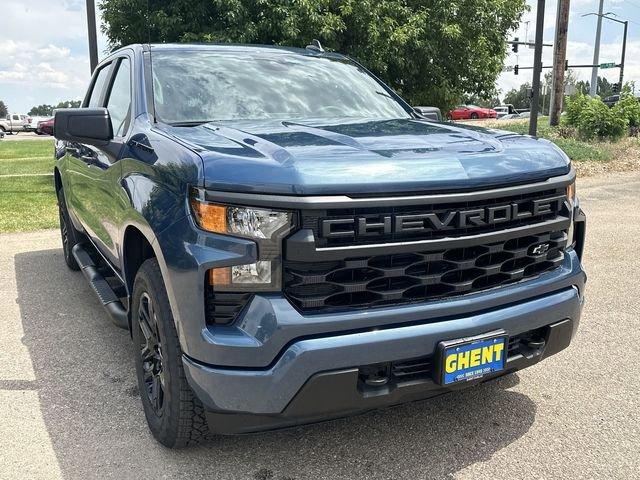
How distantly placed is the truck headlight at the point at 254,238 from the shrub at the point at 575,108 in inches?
684

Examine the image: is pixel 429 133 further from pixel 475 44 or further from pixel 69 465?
pixel 475 44

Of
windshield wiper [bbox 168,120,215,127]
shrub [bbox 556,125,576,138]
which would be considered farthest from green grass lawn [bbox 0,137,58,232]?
shrub [bbox 556,125,576,138]

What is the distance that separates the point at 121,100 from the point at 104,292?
118cm

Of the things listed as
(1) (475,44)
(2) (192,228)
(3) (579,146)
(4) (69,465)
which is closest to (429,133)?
(2) (192,228)

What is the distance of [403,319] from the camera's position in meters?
2.35

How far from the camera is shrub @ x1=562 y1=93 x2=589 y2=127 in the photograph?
1772cm

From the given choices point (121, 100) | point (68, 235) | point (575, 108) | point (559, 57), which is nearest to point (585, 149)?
point (575, 108)

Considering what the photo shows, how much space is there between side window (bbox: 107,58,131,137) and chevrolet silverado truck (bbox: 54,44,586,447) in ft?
1.44

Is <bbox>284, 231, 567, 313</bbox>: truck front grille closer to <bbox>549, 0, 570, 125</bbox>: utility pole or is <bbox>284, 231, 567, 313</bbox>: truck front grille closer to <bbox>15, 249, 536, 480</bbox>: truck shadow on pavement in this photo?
<bbox>15, 249, 536, 480</bbox>: truck shadow on pavement

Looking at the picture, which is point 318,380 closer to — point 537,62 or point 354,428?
point 354,428

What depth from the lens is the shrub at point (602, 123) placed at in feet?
55.7

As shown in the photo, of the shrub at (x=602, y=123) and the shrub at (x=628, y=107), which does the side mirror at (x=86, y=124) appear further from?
the shrub at (x=628, y=107)

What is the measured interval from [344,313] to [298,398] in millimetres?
344

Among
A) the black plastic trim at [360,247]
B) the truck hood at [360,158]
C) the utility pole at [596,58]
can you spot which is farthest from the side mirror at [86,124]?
the utility pole at [596,58]
